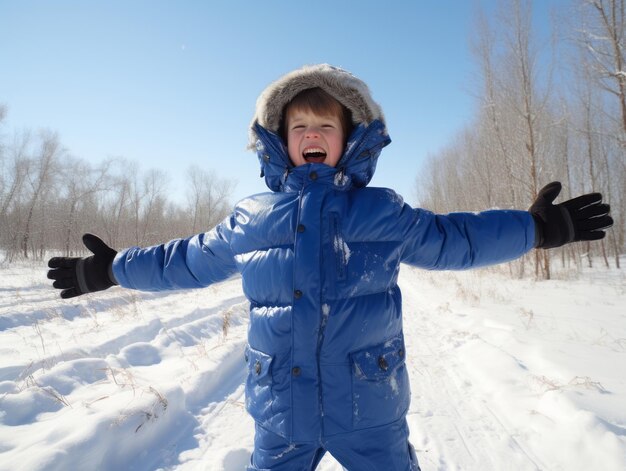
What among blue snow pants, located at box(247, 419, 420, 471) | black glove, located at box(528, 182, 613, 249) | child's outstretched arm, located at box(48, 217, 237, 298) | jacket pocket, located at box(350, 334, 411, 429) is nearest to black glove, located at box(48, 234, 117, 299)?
child's outstretched arm, located at box(48, 217, 237, 298)

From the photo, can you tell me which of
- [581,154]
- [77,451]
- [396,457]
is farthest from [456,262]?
[581,154]

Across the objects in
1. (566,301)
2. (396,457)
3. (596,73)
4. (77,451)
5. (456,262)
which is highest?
(596,73)

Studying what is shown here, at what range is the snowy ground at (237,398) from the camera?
5.93 feet

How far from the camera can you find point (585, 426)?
6.11 ft

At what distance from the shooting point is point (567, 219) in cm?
149

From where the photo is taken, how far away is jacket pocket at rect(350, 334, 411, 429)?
1.15 meters

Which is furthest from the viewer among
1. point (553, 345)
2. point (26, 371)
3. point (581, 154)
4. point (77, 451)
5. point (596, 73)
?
point (581, 154)

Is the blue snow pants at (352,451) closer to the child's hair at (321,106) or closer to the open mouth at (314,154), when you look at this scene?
the open mouth at (314,154)

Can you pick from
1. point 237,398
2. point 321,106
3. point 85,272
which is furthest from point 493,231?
point 237,398

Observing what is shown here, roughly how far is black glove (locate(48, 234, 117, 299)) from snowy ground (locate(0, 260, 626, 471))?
34.0 inches

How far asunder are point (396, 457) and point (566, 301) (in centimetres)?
781

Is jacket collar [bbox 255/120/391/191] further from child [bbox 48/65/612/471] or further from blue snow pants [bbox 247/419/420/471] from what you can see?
blue snow pants [bbox 247/419/420/471]

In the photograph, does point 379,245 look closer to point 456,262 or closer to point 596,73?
point 456,262

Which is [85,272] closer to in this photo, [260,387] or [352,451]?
[260,387]
